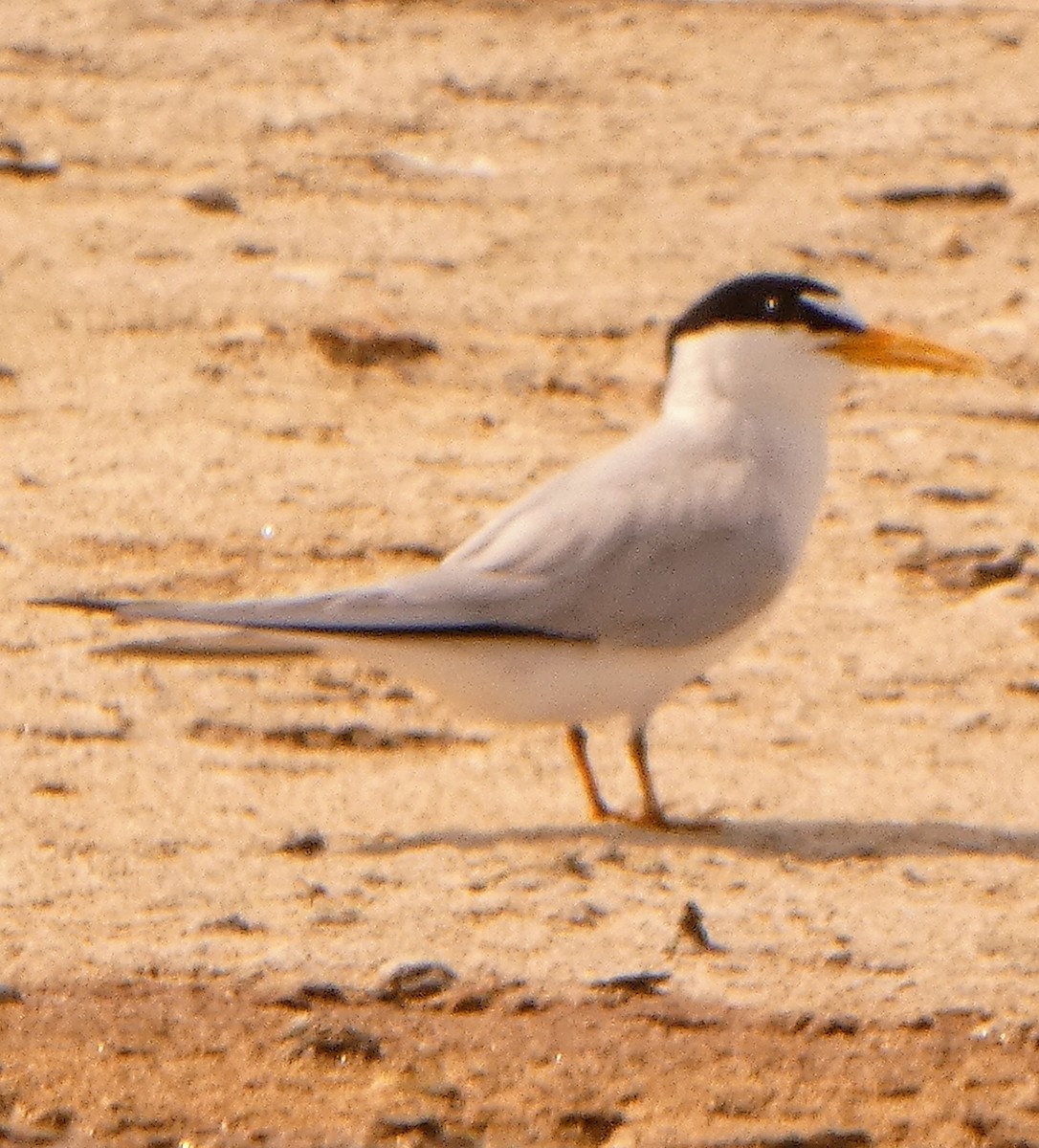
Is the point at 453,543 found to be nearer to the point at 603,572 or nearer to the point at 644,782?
the point at 603,572

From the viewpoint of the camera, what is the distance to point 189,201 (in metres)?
8.22

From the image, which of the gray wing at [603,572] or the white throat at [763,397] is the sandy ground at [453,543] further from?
the white throat at [763,397]

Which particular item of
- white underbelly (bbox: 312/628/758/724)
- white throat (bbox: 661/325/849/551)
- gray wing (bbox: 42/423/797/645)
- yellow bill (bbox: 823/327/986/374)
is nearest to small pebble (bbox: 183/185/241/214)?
white throat (bbox: 661/325/849/551)

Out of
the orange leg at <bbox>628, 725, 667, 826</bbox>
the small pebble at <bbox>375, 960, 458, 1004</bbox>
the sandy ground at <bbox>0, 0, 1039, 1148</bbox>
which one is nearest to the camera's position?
the sandy ground at <bbox>0, 0, 1039, 1148</bbox>

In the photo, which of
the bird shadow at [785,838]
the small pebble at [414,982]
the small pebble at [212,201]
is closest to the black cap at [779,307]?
the bird shadow at [785,838]

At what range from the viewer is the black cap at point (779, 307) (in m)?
5.62

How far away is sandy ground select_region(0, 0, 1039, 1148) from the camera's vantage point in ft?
12.1

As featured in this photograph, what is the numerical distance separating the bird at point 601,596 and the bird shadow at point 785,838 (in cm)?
9

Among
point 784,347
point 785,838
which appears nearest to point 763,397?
point 784,347

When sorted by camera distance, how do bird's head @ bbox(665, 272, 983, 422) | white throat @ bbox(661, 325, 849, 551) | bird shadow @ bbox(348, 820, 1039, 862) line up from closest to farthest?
bird shadow @ bbox(348, 820, 1039, 862)
white throat @ bbox(661, 325, 849, 551)
bird's head @ bbox(665, 272, 983, 422)

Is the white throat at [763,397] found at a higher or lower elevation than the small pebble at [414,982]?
higher

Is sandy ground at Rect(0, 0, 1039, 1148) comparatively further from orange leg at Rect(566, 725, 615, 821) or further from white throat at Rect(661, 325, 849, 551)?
white throat at Rect(661, 325, 849, 551)

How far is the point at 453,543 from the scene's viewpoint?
6.28 m

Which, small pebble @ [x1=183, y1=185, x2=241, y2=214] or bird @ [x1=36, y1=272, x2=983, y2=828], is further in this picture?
small pebble @ [x1=183, y1=185, x2=241, y2=214]
